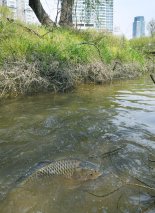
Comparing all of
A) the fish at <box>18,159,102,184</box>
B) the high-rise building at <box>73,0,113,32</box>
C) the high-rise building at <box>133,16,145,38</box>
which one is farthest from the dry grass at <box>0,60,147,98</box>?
the high-rise building at <box>133,16,145,38</box>

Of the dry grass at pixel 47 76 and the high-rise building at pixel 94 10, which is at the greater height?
the high-rise building at pixel 94 10

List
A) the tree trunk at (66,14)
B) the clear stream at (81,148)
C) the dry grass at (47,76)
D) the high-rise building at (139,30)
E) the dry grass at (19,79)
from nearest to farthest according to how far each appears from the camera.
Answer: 1. the clear stream at (81,148)
2. the dry grass at (19,79)
3. the dry grass at (47,76)
4. the tree trunk at (66,14)
5. the high-rise building at (139,30)

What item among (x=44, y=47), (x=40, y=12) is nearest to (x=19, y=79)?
(x=44, y=47)

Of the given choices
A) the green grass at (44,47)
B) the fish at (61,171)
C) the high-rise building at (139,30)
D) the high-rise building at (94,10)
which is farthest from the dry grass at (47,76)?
the high-rise building at (139,30)

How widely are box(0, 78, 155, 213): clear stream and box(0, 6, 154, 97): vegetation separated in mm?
404

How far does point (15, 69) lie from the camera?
7242 mm

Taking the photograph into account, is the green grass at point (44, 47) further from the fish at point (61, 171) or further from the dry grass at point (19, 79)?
the fish at point (61, 171)

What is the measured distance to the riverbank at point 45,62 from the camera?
291 inches

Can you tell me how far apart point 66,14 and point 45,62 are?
7.10 m

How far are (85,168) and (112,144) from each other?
121 centimetres

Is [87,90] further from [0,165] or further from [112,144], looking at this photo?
[0,165]

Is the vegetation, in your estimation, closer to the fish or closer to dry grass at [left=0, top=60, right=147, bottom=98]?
dry grass at [left=0, top=60, right=147, bottom=98]

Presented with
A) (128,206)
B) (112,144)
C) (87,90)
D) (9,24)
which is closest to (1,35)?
(9,24)

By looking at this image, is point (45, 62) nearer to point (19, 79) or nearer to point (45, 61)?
point (45, 61)
